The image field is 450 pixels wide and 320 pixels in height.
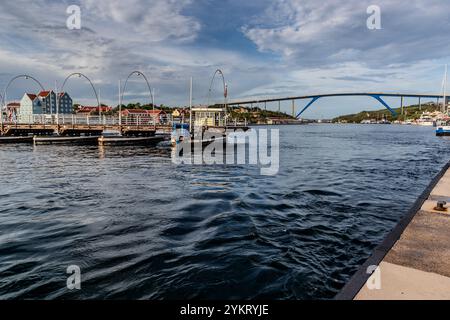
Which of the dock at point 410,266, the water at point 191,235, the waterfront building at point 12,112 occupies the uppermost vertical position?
Answer: the waterfront building at point 12,112

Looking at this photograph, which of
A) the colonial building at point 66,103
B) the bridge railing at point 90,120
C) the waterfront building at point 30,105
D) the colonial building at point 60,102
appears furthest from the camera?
the colonial building at point 66,103

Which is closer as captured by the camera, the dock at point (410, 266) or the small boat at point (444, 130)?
the dock at point (410, 266)

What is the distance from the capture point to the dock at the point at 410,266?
4492 millimetres

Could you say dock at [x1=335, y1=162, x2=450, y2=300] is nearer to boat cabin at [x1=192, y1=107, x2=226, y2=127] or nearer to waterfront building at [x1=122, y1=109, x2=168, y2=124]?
waterfront building at [x1=122, y1=109, x2=168, y2=124]

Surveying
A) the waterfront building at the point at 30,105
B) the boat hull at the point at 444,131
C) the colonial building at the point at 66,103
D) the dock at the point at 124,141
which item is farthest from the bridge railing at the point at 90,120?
the colonial building at the point at 66,103

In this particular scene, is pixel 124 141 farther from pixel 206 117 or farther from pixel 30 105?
pixel 30 105

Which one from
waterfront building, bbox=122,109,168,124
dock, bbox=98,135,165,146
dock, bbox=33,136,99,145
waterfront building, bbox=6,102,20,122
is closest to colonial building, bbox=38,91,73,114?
waterfront building, bbox=6,102,20,122

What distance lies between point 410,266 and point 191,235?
18.4 feet

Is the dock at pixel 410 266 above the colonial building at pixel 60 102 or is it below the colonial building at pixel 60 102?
below

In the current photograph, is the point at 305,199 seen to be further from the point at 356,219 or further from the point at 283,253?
the point at 283,253

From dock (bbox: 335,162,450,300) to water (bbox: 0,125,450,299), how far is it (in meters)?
0.90

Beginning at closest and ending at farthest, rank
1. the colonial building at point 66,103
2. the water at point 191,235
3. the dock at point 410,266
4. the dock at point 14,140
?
the dock at point 410,266 → the water at point 191,235 → the dock at point 14,140 → the colonial building at point 66,103

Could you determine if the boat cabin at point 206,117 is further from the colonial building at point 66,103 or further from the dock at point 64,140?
the colonial building at point 66,103

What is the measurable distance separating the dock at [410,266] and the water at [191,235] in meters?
0.90
